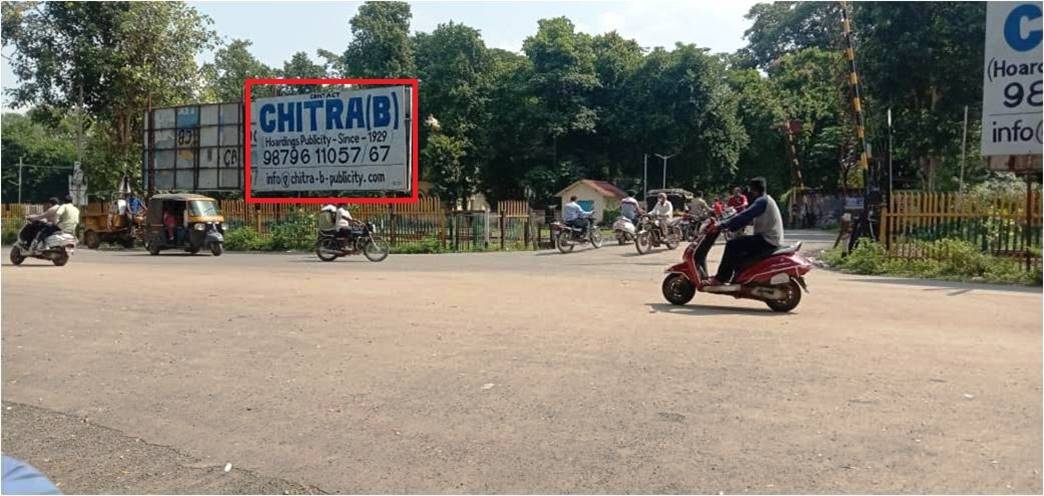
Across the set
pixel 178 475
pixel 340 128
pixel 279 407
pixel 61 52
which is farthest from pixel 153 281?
pixel 61 52

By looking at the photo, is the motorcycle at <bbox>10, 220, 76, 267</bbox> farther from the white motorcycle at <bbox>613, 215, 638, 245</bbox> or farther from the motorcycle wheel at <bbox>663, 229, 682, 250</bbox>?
the motorcycle wheel at <bbox>663, 229, 682, 250</bbox>

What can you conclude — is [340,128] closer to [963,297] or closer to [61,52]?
[61,52]

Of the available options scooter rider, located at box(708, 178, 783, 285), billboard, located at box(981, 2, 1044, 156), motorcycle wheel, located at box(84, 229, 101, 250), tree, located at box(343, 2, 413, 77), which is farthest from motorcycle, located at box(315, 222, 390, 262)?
tree, located at box(343, 2, 413, 77)

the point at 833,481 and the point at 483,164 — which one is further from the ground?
the point at 483,164

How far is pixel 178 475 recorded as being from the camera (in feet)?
14.5

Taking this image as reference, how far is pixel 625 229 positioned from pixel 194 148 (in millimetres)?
15207

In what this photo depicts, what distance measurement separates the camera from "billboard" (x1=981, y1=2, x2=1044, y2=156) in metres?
13.8

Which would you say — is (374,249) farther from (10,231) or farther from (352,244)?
(10,231)

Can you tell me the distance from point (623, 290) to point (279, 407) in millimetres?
6756

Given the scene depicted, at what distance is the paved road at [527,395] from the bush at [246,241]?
51.7ft

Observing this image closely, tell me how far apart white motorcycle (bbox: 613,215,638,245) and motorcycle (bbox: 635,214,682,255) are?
2.43 feet

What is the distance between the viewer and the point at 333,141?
2552cm

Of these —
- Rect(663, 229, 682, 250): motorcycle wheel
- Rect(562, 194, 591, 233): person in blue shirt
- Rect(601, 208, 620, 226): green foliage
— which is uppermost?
Rect(601, 208, 620, 226): green foliage

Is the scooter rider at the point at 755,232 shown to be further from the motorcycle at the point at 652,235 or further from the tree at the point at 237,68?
the tree at the point at 237,68
